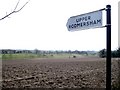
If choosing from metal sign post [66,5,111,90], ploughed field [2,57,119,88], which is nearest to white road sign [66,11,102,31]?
metal sign post [66,5,111,90]

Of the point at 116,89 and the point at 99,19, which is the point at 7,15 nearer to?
the point at 99,19

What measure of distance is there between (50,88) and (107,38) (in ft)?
32.3

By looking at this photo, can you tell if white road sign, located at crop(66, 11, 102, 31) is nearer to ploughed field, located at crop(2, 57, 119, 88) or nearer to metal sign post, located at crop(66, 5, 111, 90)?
metal sign post, located at crop(66, 5, 111, 90)

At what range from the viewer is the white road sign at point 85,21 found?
3.56 meters

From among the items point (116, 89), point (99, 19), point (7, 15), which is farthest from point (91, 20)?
point (116, 89)

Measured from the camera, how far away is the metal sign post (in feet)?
11.3

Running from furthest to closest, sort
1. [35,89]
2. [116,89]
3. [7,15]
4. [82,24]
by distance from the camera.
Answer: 1. [35,89]
2. [116,89]
3. [82,24]
4. [7,15]

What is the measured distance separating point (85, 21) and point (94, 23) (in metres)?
0.17

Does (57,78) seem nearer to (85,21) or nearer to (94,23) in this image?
(85,21)

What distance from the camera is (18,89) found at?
1311 cm

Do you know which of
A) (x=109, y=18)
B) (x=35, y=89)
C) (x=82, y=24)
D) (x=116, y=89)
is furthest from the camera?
(x=35, y=89)

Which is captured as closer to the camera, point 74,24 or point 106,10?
point 106,10

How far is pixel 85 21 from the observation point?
3729 millimetres

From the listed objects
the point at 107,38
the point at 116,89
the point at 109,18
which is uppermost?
the point at 109,18
